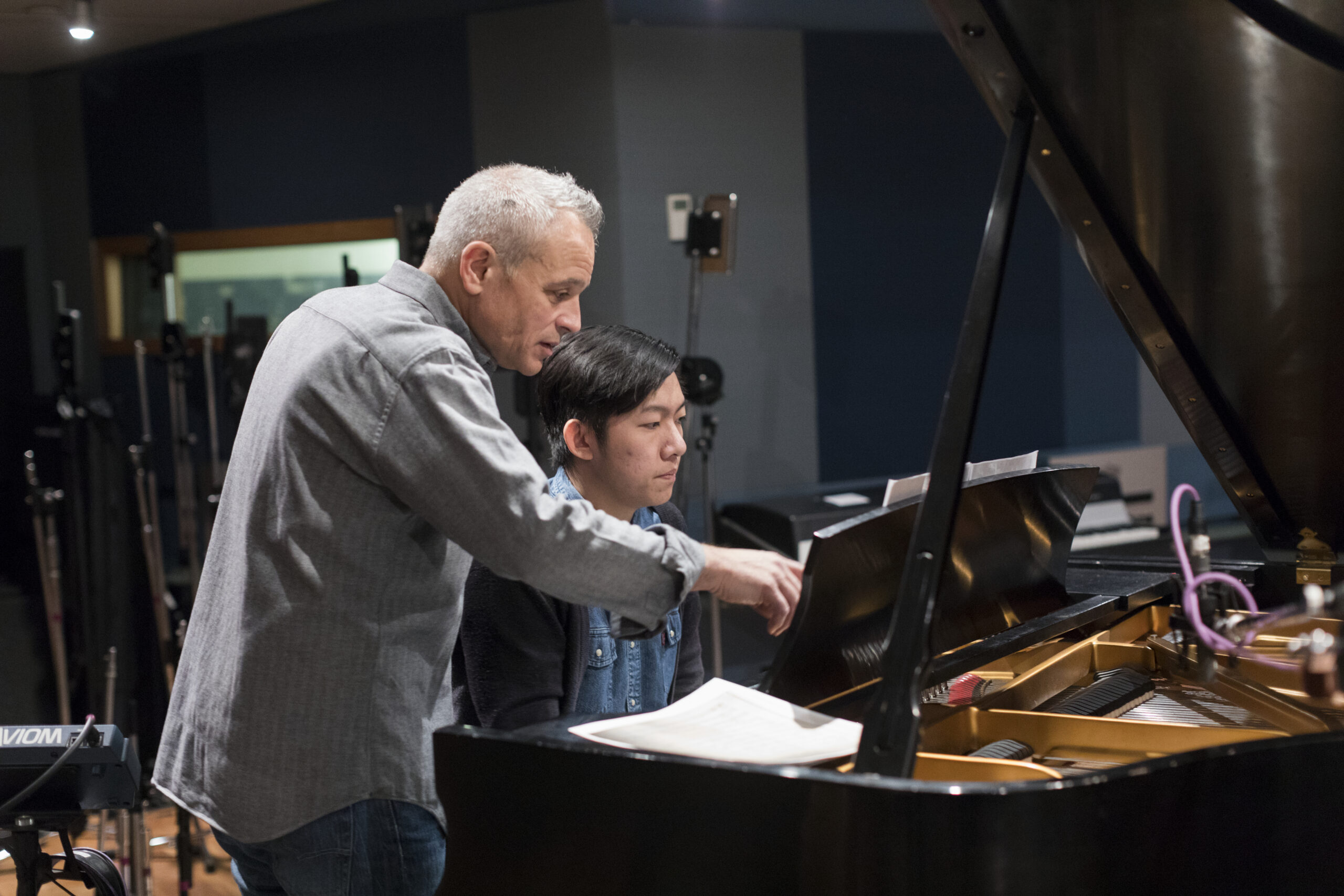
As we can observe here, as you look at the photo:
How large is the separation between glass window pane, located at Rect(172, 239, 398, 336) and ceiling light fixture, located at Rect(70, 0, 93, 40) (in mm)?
1354

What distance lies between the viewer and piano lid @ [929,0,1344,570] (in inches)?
52.0

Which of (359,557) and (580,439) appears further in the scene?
(580,439)

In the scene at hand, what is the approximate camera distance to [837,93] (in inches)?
176

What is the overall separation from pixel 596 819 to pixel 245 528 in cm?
52

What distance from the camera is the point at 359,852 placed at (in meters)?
1.37

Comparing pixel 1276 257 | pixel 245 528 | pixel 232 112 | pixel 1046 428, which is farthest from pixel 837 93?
pixel 245 528

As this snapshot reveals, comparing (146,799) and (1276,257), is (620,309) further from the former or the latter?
(1276,257)

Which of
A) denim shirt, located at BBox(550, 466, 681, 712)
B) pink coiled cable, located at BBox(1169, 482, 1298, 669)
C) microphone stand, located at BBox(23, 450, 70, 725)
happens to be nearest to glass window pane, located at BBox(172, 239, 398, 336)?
microphone stand, located at BBox(23, 450, 70, 725)

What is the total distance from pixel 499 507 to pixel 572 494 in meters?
0.44

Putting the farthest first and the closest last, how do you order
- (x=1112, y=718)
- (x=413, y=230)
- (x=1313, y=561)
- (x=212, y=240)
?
(x=212, y=240) < (x=413, y=230) < (x=1313, y=561) < (x=1112, y=718)

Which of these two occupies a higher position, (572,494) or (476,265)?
(476,265)

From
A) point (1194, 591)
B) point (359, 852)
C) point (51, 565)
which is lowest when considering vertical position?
point (359, 852)

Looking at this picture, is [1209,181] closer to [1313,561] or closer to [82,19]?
[1313,561]

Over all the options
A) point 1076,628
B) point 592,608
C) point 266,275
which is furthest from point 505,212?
point 266,275
